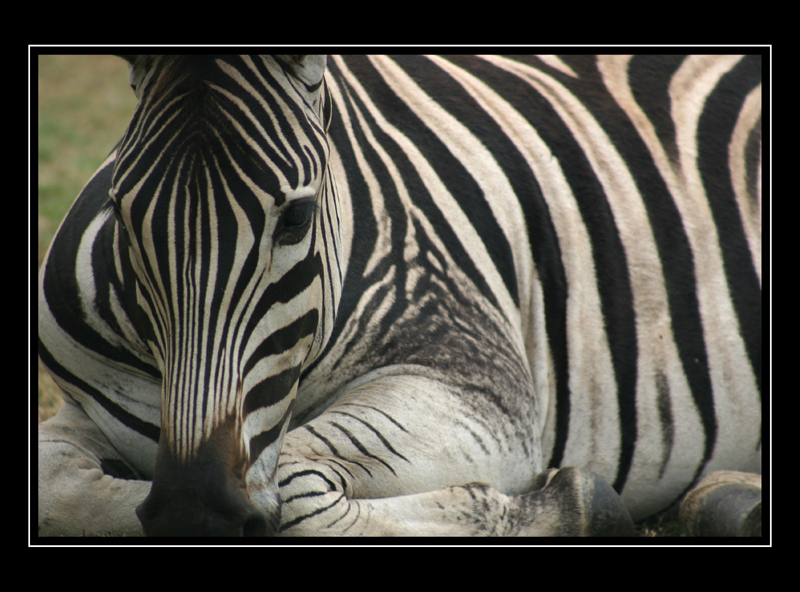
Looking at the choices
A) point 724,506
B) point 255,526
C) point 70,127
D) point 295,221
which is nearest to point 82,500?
point 255,526

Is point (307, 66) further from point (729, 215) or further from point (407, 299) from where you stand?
point (729, 215)

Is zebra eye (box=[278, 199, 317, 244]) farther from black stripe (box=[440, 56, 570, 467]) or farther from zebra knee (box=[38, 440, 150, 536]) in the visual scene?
black stripe (box=[440, 56, 570, 467])

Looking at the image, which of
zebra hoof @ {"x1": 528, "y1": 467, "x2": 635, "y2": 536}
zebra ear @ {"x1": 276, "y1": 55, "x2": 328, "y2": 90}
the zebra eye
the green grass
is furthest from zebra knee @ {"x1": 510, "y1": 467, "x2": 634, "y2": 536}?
the green grass

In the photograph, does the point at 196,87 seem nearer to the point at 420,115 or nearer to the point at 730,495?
the point at 420,115

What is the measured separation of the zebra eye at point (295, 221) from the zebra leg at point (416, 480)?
2.18 ft

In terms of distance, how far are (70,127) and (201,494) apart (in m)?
7.46

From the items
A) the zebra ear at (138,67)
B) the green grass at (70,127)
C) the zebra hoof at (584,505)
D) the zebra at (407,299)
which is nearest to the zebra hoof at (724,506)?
the zebra at (407,299)

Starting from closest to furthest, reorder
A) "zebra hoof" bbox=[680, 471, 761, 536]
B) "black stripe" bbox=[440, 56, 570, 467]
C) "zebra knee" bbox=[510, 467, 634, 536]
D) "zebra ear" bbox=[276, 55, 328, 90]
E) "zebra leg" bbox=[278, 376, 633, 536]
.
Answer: "zebra ear" bbox=[276, 55, 328, 90] < "zebra leg" bbox=[278, 376, 633, 536] < "zebra knee" bbox=[510, 467, 634, 536] < "zebra hoof" bbox=[680, 471, 761, 536] < "black stripe" bbox=[440, 56, 570, 467]

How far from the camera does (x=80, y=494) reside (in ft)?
7.88

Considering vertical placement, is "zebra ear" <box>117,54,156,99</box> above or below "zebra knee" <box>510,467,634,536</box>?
above

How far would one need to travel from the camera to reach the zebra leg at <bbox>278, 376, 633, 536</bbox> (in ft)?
7.13

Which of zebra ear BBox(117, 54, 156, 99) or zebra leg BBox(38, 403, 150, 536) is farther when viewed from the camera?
zebra leg BBox(38, 403, 150, 536)

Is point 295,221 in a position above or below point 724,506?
above
